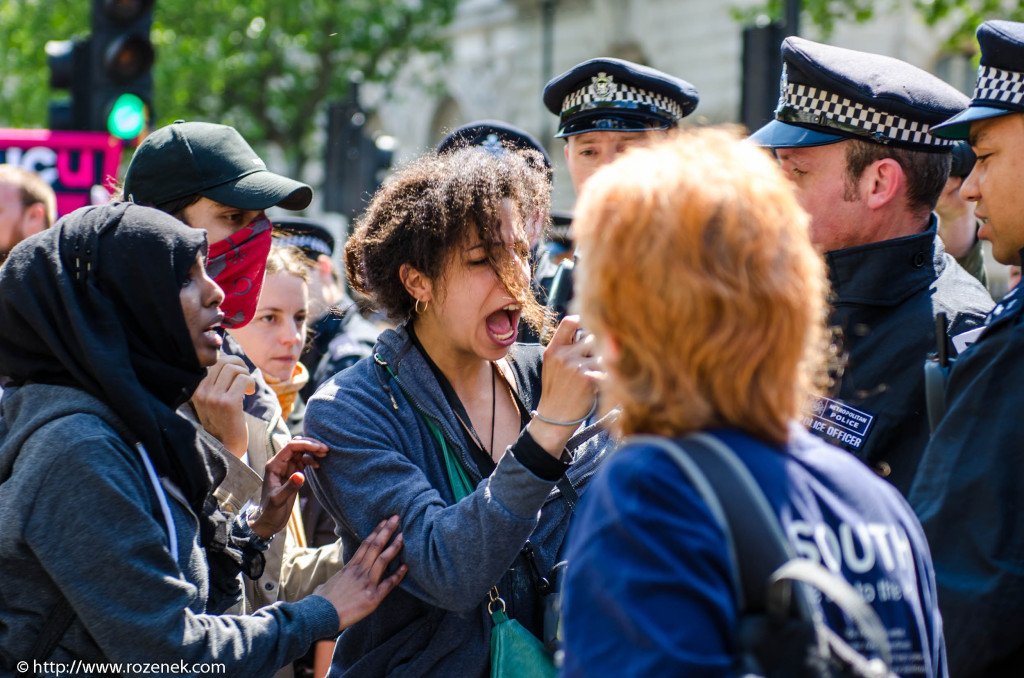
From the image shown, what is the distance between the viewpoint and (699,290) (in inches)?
56.3

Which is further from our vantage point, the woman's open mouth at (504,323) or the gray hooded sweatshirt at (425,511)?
the woman's open mouth at (504,323)

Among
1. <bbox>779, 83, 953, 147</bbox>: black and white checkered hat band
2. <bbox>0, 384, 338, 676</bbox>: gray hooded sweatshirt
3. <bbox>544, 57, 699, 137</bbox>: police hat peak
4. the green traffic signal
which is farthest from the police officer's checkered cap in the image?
the green traffic signal

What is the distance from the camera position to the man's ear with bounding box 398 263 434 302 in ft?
9.00

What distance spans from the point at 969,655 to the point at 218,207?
226 centimetres

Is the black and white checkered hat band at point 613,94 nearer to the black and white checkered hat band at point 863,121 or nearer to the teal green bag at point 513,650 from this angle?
the black and white checkered hat band at point 863,121

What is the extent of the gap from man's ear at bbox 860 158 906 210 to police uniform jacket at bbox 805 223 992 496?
152 millimetres

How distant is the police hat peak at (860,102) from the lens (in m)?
2.89

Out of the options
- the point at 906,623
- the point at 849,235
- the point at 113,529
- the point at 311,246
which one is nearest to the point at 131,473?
the point at 113,529

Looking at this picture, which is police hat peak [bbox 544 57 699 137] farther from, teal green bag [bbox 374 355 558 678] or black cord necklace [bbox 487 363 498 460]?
teal green bag [bbox 374 355 558 678]

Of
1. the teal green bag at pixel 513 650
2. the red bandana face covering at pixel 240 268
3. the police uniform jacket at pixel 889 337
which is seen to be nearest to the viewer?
the teal green bag at pixel 513 650

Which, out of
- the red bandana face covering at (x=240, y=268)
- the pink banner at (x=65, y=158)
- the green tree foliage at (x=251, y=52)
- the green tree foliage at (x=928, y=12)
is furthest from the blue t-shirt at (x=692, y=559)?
the green tree foliage at (x=251, y=52)

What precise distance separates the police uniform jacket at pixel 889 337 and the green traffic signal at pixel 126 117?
626cm

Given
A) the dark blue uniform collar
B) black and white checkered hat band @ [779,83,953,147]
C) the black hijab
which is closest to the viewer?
the black hijab

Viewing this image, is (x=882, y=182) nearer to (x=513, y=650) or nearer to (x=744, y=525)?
(x=513, y=650)
